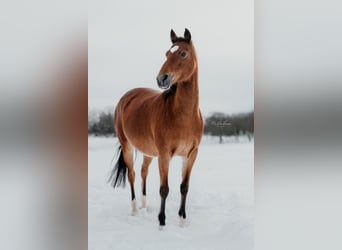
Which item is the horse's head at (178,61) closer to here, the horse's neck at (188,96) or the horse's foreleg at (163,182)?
the horse's neck at (188,96)

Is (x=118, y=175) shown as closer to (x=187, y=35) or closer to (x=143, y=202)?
(x=143, y=202)

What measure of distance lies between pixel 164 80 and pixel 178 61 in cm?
9

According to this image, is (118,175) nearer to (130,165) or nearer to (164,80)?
(130,165)

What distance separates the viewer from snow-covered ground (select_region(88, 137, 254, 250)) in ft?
4.60

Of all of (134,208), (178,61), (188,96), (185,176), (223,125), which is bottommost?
(134,208)

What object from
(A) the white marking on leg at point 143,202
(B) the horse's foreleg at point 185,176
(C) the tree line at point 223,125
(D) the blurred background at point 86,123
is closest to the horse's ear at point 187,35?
(D) the blurred background at point 86,123

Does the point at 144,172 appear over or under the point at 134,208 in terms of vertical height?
over

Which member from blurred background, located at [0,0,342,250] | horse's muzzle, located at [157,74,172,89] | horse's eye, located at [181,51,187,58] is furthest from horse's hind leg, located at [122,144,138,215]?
horse's eye, located at [181,51,187,58]

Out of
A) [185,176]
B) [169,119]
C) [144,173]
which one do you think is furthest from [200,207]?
[169,119]

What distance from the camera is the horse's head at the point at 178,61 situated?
1.39 meters

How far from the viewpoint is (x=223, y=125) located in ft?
4.64

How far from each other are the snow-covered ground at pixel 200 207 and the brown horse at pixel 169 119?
23 mm

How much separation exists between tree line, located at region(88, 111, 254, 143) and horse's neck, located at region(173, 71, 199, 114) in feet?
0.23

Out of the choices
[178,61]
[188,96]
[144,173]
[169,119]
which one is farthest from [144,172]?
[178,61]
